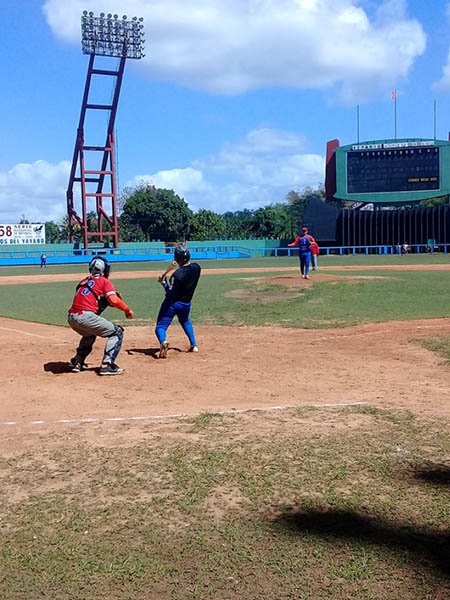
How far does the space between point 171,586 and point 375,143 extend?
62.4 meters

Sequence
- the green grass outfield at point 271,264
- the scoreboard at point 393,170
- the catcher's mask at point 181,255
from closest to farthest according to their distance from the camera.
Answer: the catcher's mask at point 181,255
the green grass outfield at point 271,264
the scoreboard at point 393,170

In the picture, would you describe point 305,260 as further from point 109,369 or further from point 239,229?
point 239,229

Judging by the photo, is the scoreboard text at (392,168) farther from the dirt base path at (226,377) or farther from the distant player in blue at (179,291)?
the distant player in blue at (179,291)

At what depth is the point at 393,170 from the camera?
6078cm

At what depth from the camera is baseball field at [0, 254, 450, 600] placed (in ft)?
11.0

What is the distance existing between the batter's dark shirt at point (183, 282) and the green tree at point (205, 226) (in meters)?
79.6

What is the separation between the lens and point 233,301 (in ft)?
60.2

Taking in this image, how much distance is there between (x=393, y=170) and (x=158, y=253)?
82.0 ft

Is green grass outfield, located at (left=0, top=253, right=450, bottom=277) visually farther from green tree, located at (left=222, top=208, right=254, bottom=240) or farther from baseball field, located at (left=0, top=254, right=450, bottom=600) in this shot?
green tree, located at (left=222, top=208, right=254, bottom=240)

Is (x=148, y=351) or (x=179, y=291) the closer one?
(x=179, y=291)

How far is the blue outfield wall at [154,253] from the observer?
188ft

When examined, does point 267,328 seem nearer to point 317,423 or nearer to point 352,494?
point 317,423

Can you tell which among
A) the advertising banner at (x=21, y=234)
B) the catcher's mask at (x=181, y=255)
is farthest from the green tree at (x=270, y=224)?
the catcher's mask at (x=181, y=255)

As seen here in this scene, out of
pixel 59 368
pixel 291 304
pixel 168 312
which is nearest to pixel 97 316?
pixel 59 368
